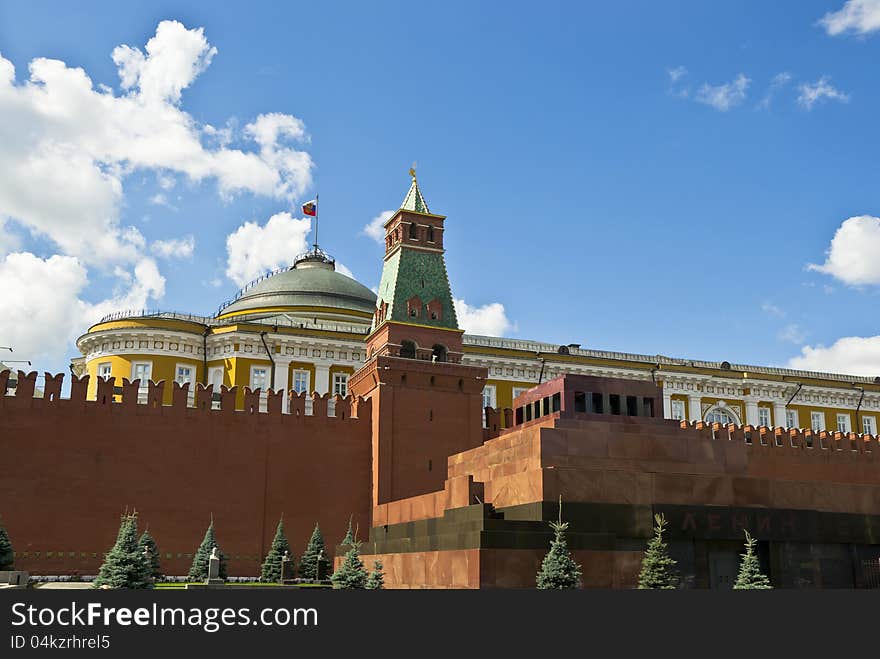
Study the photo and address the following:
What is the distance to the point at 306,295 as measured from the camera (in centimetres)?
4638

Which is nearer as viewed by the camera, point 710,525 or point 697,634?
point 697,634

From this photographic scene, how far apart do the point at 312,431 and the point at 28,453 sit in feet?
27.9

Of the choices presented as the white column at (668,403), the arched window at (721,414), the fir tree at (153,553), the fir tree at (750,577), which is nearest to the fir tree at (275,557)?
the fir tree at (153,553)

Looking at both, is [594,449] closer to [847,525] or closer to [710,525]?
[710,525]

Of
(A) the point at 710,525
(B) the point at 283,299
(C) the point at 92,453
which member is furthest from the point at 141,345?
(A) the point at 710,525

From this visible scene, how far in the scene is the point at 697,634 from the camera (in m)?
15.1

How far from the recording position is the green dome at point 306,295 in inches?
1790

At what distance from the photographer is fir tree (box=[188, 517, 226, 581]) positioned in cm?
2684

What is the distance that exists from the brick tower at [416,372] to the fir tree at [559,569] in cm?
1119

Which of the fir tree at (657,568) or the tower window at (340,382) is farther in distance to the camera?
the tower window at (340,382)

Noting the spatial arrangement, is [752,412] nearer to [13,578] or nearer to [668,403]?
[668,403]

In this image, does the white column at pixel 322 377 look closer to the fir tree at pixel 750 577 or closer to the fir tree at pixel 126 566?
the fir tree at pixel 126 566

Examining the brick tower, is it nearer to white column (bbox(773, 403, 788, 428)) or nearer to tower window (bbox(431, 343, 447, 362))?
tower window (bbox(431, 343, 447, 362))

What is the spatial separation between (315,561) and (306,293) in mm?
20364
